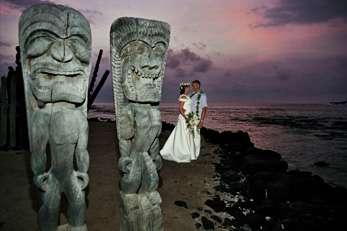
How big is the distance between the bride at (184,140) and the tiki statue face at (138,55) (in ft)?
13.2

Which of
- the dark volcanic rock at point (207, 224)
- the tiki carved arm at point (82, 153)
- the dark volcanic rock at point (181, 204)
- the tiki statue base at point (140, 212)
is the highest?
the tiki carved arm at point (82, 153)

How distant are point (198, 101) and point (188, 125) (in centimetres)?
80

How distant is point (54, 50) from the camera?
2.27 meters

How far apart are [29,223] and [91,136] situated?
675 centimetres

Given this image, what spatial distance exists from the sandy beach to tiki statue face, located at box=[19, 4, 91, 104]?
2.23m

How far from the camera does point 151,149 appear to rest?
3037 mm

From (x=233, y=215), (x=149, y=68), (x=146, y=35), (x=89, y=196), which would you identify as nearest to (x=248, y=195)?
(x=233, y=215)

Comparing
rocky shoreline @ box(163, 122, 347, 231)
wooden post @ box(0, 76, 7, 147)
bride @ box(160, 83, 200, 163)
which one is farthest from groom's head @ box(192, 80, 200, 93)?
wooden post @ box(0, 76, 7, 147)

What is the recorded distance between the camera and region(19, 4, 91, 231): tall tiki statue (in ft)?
7.29

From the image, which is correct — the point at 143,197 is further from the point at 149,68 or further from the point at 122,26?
the point at 122,26

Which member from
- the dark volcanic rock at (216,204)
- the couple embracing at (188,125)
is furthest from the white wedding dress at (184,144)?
the dark volcanic rock at (216,204)

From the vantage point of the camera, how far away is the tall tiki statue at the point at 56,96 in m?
2.22

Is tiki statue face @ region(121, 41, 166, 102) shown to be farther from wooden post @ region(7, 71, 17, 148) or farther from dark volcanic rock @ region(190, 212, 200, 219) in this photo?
wooden post @ region(7, 71, 17, 148)

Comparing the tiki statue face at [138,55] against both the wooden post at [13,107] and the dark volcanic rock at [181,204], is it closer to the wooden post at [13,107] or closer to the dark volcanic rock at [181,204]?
the dark volcanic rock at [181,204]
